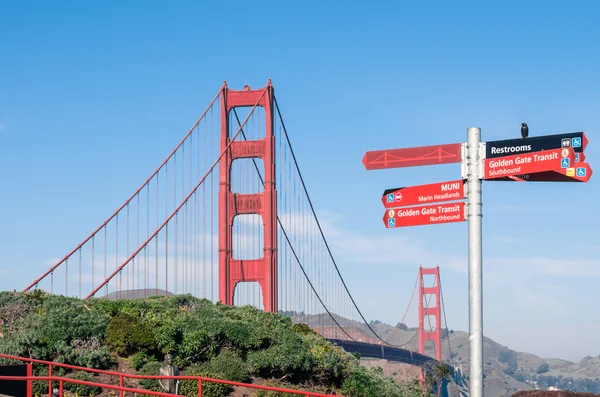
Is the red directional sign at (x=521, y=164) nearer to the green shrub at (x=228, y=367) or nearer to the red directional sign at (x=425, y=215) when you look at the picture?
the red directional sign at (x=425, y=215)

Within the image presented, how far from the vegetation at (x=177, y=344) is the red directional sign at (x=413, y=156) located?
43.8ft

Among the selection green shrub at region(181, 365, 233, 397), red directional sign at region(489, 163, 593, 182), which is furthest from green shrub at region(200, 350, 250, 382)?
red directional sign at region(489, 163, 593, 182)

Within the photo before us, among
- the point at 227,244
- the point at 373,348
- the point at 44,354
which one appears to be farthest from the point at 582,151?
the point at 373,348

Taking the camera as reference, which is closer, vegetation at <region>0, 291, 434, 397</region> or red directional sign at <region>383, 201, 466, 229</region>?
red directional sign at <region>383, 201, 466, 229</region>

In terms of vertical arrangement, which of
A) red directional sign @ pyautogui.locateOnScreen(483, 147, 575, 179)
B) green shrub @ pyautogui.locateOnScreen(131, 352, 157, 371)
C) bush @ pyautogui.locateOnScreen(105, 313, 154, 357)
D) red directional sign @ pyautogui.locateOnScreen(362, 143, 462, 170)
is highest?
red directional sign @ pyautogui.locateOnScreen(362, 143, 462, 170)

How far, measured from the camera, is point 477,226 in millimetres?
11234

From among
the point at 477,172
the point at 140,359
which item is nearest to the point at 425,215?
the point at 477,172

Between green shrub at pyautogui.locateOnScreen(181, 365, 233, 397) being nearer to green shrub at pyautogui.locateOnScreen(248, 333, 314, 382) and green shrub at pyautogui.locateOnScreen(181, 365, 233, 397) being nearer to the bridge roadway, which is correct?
green shrub at pyautogui.locateOnScreen(248, 333, 314, 382)

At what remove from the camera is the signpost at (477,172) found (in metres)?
10.9

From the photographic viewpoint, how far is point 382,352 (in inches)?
3073

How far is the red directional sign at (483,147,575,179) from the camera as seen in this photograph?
1104 centimetres

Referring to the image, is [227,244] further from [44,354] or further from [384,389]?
[44,354]

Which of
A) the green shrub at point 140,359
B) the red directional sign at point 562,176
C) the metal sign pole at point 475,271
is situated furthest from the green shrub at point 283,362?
the red directional sign at point 562,176

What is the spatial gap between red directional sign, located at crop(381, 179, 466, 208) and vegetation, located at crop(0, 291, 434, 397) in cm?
1318
